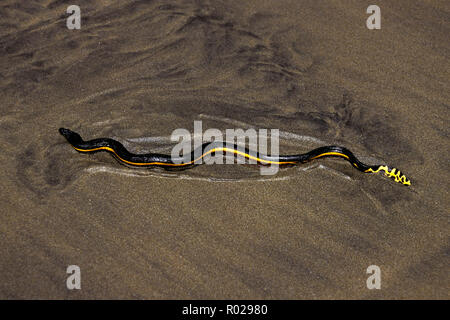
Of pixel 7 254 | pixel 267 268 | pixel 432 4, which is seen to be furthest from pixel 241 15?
pixel 7 254

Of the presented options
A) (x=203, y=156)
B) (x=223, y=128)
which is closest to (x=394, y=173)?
(x=223, y=128)

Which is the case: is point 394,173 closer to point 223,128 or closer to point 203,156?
point 223,128

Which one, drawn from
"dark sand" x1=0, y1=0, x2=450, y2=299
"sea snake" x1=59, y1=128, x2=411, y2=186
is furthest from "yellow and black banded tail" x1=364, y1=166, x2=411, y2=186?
"dark sand" x1=0, y1=0, x2=450, y2=299

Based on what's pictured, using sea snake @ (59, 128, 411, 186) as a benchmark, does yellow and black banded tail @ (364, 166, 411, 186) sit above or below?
below

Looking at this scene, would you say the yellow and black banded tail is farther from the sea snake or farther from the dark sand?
the dark sand

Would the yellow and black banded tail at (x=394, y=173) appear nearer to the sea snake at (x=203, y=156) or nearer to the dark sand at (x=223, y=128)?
the sea snake at (x=203, y=156)

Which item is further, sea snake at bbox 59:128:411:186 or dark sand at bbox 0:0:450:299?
sea snake at bbox 59:128:411:186
